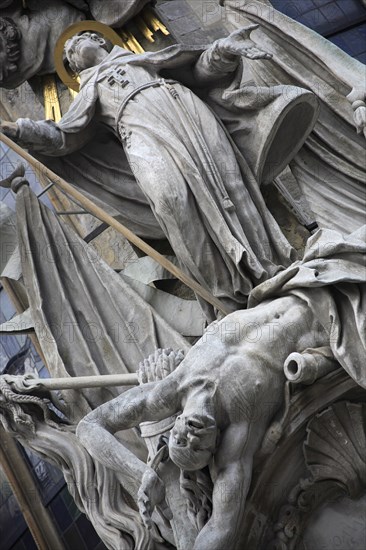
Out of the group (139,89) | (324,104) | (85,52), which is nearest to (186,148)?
(139,89)

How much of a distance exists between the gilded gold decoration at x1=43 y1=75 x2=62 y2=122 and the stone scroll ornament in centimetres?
301

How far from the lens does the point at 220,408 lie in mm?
7195

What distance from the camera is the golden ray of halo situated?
9.15 m

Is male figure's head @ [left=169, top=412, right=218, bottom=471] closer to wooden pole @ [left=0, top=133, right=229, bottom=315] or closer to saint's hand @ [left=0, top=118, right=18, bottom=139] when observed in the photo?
wooden pole @ [left=0, top=133, right=229, bottom=315]

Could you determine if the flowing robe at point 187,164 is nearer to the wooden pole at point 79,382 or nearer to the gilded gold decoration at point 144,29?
the wooden pole at point 79,382

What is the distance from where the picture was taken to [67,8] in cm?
974

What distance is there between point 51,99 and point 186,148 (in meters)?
1.81

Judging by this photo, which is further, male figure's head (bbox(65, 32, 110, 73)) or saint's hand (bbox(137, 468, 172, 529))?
male figure's head (bbox(65, 32, 110, 73))

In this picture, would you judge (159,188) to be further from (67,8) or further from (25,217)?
(67,8)

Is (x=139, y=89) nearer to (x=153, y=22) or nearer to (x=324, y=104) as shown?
(x=324, y=104)

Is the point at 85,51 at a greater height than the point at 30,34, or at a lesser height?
greater

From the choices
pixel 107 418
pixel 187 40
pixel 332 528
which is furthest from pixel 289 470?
pixel 187 40

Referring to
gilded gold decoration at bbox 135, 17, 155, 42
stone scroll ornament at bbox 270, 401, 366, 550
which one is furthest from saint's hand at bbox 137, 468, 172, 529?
gilded gold decoration at bbox 135, 17, 155, 42

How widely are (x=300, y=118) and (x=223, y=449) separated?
1.92 metres
